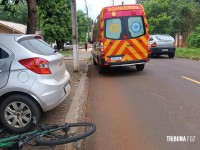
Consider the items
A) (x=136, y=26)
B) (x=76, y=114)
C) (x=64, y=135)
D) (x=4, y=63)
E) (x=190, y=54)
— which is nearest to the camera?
(x=64, y=135)

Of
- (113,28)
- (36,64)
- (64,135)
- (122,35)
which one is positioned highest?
(113,28)

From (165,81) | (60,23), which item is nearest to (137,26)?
(165,81)

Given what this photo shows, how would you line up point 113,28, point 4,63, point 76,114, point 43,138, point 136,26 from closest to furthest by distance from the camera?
point 43,138 → point 4,63 → point 76,114 → point 113,28 → point 136,26

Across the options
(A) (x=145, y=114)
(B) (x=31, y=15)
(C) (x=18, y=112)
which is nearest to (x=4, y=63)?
(C) (x=18, y=112)

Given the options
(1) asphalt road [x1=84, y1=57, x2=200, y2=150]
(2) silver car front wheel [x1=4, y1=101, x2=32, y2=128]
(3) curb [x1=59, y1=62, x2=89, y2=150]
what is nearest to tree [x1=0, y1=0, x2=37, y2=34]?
(1) asphalt road [x1=84, y1=57, x2=200, y2=150]

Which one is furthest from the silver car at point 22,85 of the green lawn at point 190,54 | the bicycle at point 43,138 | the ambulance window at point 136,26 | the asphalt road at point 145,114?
the green lawn at point 190,54

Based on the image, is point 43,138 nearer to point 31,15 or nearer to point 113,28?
point 31,15

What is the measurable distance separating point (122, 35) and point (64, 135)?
26.2ft

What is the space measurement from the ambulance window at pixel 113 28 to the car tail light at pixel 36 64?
6847mm

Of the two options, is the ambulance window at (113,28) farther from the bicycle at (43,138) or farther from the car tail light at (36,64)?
the bicycle at (43,138)

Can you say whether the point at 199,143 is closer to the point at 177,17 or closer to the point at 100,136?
the point at 100,136

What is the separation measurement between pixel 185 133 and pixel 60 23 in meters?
39.6

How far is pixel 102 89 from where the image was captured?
9.65 meters

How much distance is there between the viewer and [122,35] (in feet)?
39.9
